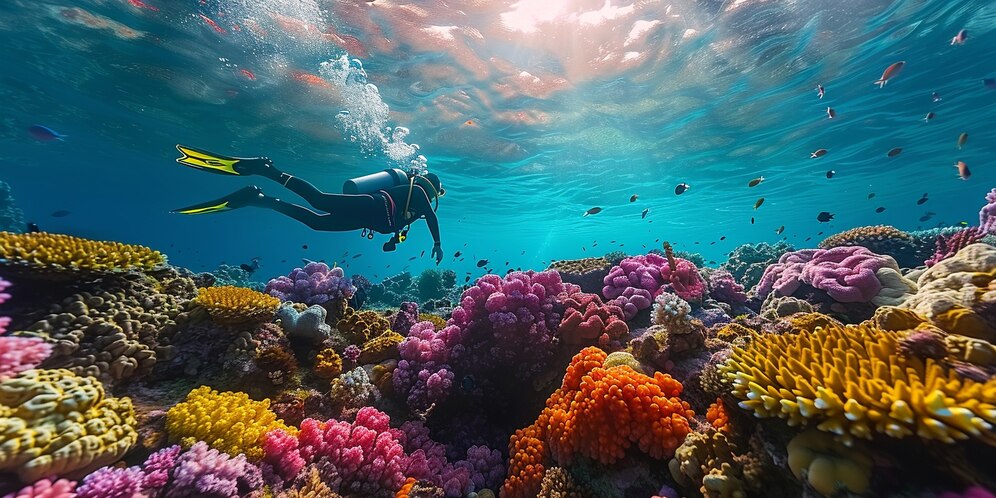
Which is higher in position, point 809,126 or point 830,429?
point 809,126

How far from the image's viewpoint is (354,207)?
311 inches

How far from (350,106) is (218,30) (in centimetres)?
553

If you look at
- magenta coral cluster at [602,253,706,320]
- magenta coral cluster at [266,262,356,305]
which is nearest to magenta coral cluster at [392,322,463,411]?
magenta coral cluster at [266,262,356,305]

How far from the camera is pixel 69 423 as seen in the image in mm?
2455

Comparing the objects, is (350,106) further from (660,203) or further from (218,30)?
(660,203)

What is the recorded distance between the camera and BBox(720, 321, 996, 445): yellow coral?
1.62m

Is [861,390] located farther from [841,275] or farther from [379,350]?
[379,350]

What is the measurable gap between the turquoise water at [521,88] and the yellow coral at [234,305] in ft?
32.6

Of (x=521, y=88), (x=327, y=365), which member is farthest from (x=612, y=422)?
(x=521, y=88)

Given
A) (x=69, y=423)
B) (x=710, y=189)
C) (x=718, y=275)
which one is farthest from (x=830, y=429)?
(x=710, y=189)

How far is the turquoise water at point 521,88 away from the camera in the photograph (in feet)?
37.4

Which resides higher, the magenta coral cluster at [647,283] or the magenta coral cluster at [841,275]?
the magenta coral cluster at [647,283]

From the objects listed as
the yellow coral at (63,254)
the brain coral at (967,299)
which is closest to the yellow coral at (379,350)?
the yellow coral at (63,254)

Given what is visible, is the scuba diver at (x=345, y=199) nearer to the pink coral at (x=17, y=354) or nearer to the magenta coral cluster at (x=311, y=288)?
the magenta coral cluster at (x=311, y=288)
